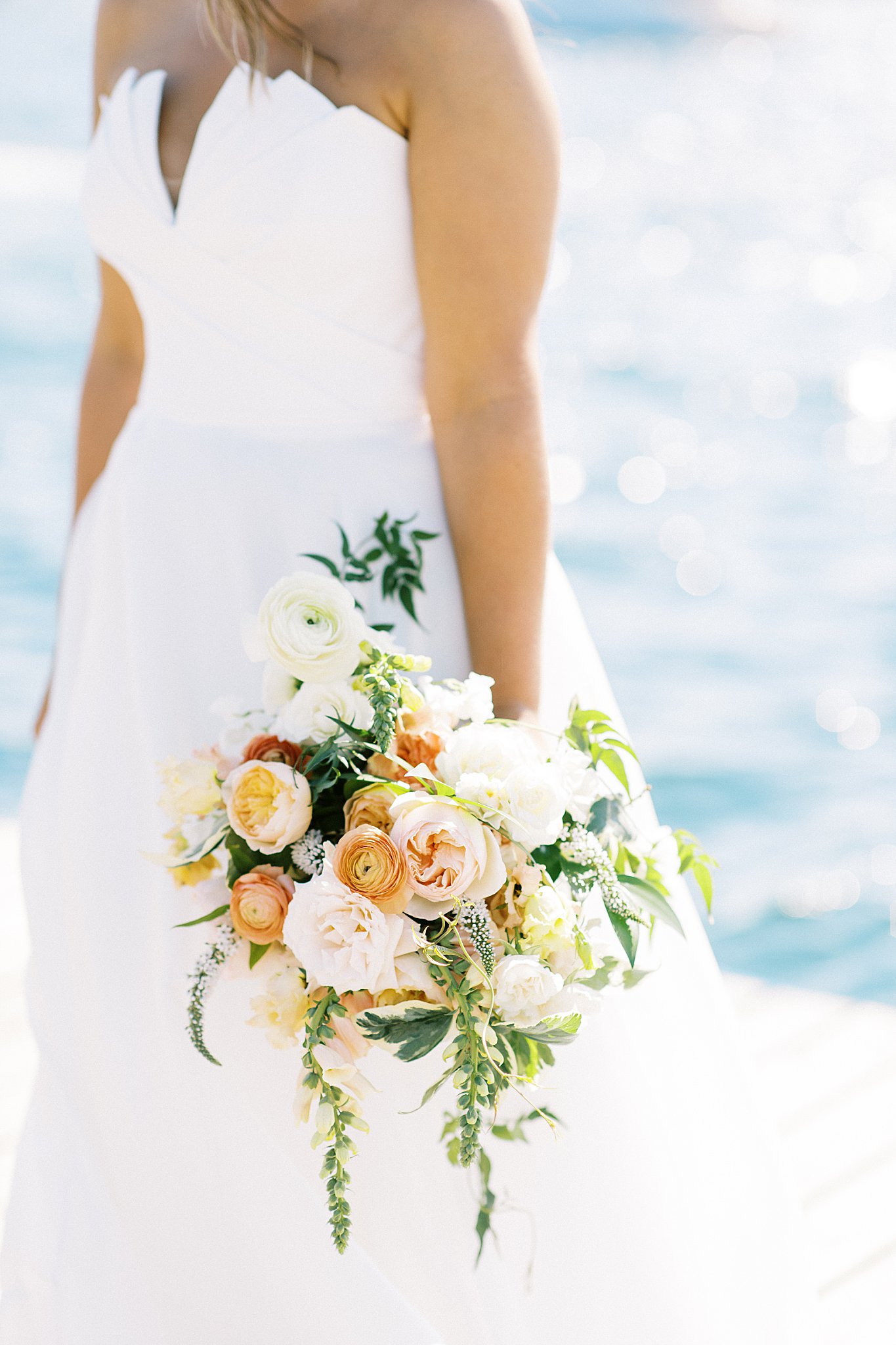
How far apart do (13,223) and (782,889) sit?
1422 cm

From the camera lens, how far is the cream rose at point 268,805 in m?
1.21

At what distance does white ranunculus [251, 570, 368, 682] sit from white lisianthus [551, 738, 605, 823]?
0.67 ft

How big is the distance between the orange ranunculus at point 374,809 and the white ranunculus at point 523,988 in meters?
0.15

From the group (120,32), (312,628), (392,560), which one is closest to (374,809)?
(312,628)

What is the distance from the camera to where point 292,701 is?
50.6 inches

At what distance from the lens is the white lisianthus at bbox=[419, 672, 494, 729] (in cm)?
131

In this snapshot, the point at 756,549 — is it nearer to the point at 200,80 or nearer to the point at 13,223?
the point at 200,80

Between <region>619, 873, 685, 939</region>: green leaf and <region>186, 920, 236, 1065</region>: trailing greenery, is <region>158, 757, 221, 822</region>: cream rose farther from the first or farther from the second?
<region>619, 873, 685, 939</region>: green leaf

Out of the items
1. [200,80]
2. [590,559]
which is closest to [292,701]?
[200,80]

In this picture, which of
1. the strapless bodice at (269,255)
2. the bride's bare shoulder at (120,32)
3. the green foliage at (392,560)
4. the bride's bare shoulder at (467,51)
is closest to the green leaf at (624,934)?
the green foliage at (392,560)

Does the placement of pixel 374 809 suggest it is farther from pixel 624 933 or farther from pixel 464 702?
pixel 624 933

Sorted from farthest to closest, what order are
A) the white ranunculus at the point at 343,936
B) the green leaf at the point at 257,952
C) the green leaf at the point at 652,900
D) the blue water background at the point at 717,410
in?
the blue water background at the point at 717,410 → the green leaf at the point at 652,900 → the green leaf at the point at 257,952 → the white ranunculus at the point at 343,936

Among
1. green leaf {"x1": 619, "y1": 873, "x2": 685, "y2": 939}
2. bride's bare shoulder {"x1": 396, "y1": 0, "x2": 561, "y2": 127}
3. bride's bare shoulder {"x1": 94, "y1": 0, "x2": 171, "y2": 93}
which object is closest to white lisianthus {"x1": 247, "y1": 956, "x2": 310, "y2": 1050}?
green leaf {"x1": 619, "y1": 873, "x2": 685, "y2": 939}

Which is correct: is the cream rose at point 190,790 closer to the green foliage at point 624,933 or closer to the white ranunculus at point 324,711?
the white ranunculus at point 324,711
